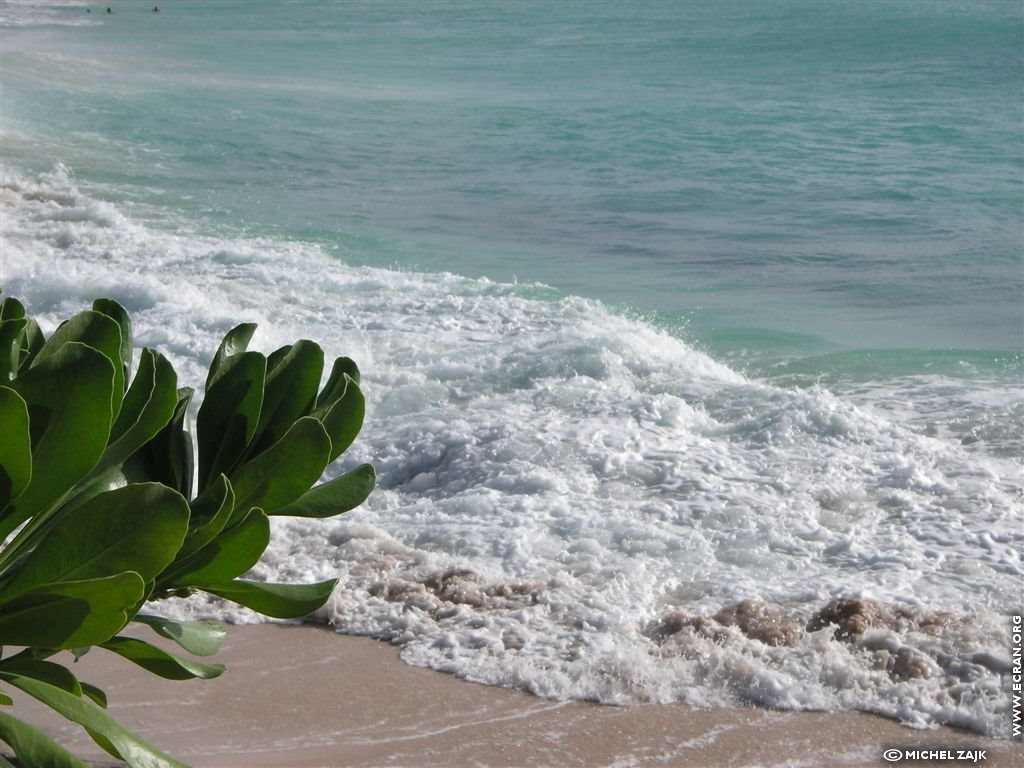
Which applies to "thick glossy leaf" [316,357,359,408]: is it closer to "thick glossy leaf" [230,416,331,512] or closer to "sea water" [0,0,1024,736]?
"thick glossy leaf" [230,416,331,512]

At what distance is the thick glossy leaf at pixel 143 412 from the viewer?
61.6 inches

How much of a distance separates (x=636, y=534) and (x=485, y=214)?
395 inches

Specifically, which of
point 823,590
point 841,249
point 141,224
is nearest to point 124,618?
point 823,590

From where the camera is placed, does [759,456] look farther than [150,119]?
No

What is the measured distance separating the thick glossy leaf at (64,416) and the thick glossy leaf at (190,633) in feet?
0.83

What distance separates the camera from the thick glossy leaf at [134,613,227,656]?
5.41ft

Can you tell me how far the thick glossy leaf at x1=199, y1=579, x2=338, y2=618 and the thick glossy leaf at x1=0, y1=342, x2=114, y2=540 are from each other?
33 centimetres

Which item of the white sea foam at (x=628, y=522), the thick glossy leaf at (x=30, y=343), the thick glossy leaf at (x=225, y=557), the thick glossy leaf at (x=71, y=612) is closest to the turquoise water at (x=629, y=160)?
the white sea foam at (x=628, y=522)

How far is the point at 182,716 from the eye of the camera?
3.40 metres

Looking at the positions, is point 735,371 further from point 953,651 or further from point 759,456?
point 953,651

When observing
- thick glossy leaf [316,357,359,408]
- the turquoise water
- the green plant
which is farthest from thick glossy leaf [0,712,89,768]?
the turquoise water

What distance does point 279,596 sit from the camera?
1.68 meters

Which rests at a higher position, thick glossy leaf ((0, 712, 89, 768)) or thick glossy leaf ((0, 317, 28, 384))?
thick glossy leaf ((0, 317, 28, 384))

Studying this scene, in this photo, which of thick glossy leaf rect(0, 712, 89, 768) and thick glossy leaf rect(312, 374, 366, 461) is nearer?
thick glossy leaf rect(0, 712, 89, 768)
